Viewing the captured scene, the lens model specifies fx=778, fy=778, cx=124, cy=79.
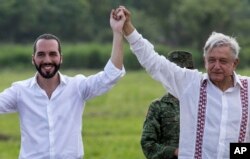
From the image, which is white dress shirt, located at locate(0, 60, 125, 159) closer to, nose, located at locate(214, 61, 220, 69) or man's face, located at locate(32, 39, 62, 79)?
man's face, located at locate(32, 39, 62, 79)

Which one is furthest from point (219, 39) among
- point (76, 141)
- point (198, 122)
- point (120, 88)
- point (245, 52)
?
point (245, 52)

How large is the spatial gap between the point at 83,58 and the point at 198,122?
44976 millimetres

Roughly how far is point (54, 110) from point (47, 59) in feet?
0.92

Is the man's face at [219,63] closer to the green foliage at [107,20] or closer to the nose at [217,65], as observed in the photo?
the nose at [217,65]

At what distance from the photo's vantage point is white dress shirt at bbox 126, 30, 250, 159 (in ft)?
12.7

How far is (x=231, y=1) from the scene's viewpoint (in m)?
58.5

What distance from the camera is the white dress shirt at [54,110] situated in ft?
13.4

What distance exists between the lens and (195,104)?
395 cm

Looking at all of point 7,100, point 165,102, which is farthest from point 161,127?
point 7,100

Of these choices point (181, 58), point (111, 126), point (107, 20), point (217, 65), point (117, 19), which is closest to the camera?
point (217, 65)

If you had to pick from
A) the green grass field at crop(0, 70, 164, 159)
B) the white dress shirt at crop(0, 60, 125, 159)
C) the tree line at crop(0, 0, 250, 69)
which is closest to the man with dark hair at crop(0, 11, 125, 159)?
the white dress shirt at crop(0, 60, 125, 159)

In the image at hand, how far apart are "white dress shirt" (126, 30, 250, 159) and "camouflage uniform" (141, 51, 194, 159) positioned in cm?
45

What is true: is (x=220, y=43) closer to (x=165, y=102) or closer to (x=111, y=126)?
(x=165, y=102)

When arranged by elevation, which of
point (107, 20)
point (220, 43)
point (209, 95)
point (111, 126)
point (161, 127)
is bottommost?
point (161, 127)
